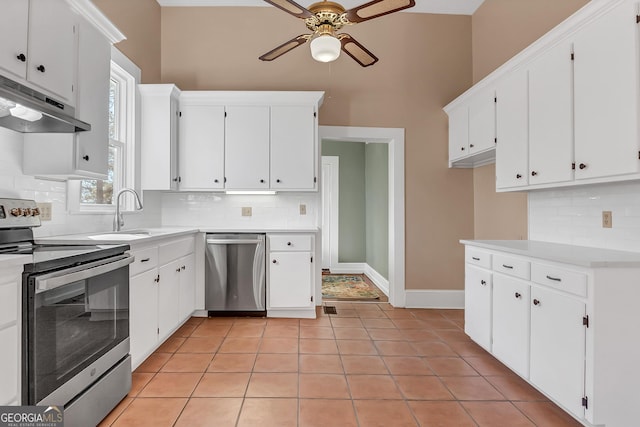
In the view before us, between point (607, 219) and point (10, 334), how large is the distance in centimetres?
317

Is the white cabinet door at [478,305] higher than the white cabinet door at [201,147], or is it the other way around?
the white cabinet door at [201,147]

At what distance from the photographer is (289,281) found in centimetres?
369

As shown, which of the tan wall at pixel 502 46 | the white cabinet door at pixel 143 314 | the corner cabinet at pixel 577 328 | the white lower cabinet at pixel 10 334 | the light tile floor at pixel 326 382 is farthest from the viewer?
the tan wall at pixel 502 46

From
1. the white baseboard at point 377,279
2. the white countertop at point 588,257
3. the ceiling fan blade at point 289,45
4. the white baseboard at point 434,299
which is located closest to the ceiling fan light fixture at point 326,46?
the ceiling fan blade at point 289,45

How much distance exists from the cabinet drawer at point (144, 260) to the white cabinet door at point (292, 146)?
5.11ft

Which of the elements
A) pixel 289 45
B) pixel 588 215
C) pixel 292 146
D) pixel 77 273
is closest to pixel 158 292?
pixel 77 273

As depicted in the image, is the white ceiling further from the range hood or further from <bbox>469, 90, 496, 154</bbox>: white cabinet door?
the range hood

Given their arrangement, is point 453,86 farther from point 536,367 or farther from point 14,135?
point 14,135

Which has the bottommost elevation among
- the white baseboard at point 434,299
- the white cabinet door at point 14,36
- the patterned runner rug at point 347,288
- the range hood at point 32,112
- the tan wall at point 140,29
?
the patterned runner rug at point 347,288

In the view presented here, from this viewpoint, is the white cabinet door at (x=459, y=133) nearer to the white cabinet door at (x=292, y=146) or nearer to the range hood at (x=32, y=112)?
the white cabinet door at (x=292, y=146)

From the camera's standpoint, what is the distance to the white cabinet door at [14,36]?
1.61m

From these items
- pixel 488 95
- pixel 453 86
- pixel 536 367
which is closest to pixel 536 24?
pixel 488 95

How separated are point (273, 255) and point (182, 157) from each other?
1479 millimetres

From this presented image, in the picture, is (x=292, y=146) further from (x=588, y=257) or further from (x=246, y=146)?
(x=588, y=257)
